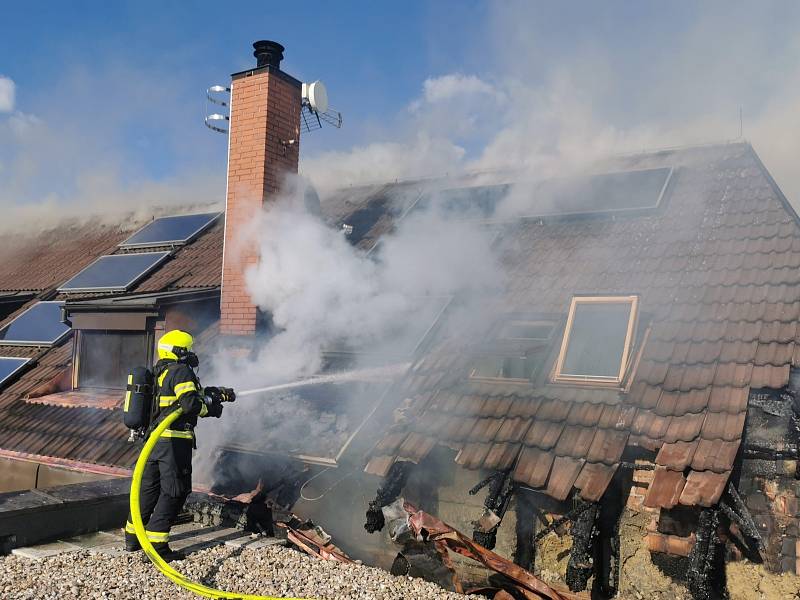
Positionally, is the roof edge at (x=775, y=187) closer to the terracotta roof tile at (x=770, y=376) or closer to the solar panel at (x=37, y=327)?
the terracotta roof tile at (x=770, y=376)

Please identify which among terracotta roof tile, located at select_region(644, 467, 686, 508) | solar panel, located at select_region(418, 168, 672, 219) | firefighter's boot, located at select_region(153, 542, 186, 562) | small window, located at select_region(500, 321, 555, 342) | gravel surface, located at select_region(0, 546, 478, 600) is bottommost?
gravel surface, located at select_region(0, 546, 478, 600)

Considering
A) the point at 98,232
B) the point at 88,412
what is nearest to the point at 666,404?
the point at 88,412

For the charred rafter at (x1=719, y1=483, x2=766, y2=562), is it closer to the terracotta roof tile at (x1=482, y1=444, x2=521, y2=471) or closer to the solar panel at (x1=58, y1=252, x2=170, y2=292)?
the terracotta roof tile at (x1=482, y1=444, x2=521, y2=471)

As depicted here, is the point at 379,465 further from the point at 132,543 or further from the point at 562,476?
the point at 132,543

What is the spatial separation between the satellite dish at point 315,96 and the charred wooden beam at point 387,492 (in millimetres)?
6199

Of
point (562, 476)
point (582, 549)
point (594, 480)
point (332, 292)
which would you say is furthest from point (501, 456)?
point (332, 292)

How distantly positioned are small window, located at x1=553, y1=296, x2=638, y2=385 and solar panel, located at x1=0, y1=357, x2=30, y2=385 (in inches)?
329

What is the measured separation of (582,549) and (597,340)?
2.33 meters

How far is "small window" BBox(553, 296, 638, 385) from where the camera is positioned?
6473mm

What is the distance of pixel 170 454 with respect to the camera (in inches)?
204

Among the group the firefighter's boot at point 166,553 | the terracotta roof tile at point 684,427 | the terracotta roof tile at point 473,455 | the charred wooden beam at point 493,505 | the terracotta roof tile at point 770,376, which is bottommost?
the firefighter's boot at point 166,553

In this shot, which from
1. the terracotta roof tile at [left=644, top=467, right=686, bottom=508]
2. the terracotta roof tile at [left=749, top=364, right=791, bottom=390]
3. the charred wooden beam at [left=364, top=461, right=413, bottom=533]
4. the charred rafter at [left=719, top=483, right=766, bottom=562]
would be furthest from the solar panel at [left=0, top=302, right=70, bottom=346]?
the terracotta roof tile at [left=749, top=364, right=791, bottom=390]

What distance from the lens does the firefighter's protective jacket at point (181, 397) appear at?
5129 mm

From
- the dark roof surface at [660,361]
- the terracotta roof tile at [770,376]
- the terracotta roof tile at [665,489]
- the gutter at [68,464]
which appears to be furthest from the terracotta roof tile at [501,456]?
the gutter at [68,464]
